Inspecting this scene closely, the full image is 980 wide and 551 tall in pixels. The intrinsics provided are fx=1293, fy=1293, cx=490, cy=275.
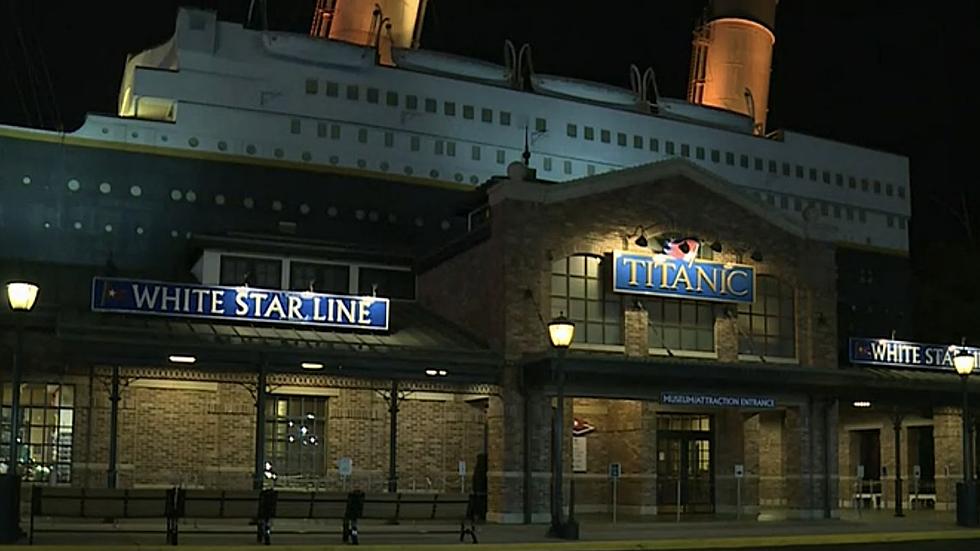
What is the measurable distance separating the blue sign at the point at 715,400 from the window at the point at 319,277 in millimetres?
10289

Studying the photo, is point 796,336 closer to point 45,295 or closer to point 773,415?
point 773,415

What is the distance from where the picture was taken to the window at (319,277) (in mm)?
34562

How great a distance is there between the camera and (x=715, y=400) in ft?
96.9

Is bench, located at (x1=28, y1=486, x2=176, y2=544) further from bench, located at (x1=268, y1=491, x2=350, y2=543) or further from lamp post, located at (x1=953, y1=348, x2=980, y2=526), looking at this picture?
lamp post, located at (x1=953, y1=348, x2=980, y2=526)

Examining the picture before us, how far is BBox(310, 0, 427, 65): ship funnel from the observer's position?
53.5m

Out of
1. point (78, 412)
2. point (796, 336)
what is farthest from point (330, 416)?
point (796, 336)

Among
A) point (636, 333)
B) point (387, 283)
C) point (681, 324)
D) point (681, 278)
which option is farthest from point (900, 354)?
point (387, 283)

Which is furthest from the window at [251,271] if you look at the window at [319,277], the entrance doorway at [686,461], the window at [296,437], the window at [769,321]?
the window at [769,321]

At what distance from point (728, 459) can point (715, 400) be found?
15.6 feet

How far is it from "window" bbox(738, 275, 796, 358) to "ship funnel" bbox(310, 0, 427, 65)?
24.5 m

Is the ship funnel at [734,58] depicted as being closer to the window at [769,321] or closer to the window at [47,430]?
the window at [769,321]

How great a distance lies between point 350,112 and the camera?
44.0m

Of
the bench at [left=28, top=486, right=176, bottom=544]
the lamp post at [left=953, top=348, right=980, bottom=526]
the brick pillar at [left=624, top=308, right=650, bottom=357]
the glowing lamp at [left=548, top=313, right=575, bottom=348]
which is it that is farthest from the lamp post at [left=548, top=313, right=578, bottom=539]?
the lamp post at [left=953, top=348, right=980, bottom=526]

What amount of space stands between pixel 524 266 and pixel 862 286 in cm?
2770
